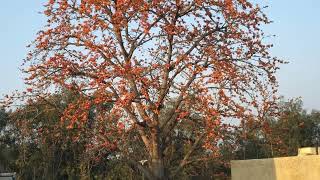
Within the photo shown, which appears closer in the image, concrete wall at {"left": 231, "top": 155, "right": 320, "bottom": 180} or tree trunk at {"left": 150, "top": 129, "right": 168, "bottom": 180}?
tree trunk at {"left": 150, "top": 129, "right": 168, "bottom": 180}

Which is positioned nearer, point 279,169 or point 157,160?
point 157,160

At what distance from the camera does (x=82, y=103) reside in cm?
1342

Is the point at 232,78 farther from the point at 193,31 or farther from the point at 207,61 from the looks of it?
the point at 193,31

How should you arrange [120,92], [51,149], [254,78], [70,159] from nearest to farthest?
[120,92] → [254,78] → [51,149] → [70,159]

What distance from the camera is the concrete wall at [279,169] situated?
1526 cm

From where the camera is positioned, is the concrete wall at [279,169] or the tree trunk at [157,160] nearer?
the tree trunk at [157,160]

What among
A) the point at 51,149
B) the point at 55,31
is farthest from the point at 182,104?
the point at 51,149

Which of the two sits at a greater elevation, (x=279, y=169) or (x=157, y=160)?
(x=157, y=160)

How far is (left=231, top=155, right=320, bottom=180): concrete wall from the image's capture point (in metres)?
15.3

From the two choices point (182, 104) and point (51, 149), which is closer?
point (182, 104)

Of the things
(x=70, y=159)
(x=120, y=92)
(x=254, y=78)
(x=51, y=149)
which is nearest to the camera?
(x=120, y=92)

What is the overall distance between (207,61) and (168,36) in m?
1.26

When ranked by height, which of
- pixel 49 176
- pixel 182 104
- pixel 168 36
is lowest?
pixel 49 176

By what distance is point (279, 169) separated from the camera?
16.1 meters
